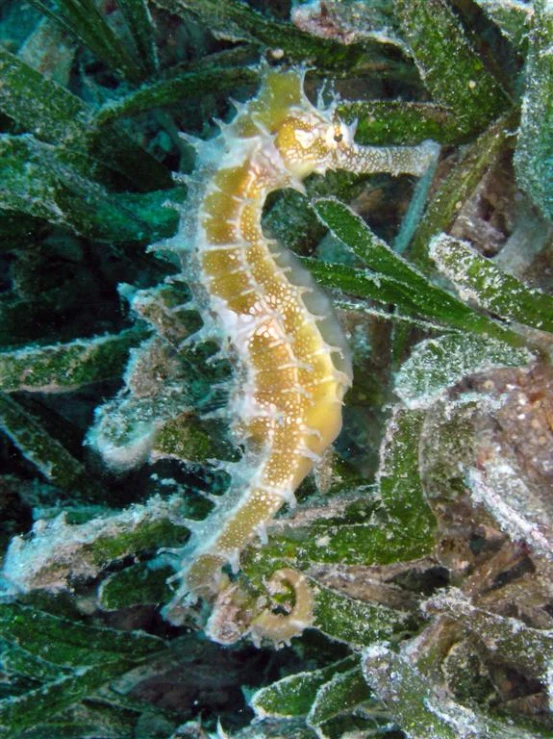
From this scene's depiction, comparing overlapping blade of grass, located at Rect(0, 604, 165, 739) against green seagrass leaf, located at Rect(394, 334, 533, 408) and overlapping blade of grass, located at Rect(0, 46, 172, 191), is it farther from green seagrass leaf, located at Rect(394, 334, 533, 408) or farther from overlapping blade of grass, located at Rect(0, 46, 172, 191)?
overlapping blade of grass, located at Rect(0, 46, 172, 191)

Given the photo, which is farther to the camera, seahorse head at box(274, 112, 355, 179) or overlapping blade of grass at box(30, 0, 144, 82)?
overlapping blade of grass at box(30, 0, 144, 82)

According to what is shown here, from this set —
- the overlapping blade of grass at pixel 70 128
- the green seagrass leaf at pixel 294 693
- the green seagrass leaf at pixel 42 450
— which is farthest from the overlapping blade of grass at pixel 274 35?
the green seagrass leaf at pixel 294 693

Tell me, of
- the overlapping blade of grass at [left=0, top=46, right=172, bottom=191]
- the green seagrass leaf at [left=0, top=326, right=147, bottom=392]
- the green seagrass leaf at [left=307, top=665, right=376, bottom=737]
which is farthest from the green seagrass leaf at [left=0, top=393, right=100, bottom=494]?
the green seagrass leaf at [left=307, top=665, right=376, bottom=737]

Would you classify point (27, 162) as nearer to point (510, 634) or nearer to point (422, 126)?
point (422, 126)

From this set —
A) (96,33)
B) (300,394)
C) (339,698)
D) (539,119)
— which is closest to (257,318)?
(300,394)

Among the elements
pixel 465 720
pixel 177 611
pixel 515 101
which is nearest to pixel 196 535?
pixel 177 611

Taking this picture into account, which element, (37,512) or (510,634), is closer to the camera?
(510,634)

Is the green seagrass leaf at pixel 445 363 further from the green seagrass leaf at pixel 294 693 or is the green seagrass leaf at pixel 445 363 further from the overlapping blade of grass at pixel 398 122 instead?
the green seagrass leaf at pixel 294 693
